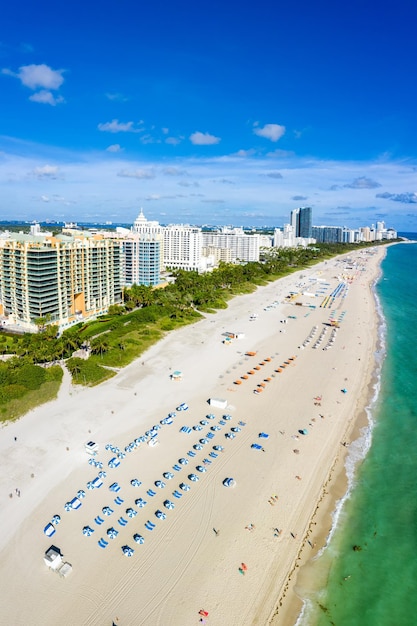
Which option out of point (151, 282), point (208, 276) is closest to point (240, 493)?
point (151, 282)

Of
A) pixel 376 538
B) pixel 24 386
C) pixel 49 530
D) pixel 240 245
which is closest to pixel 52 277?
pixel 24 386

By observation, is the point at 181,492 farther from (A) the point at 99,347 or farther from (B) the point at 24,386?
(A) the point at 99,347

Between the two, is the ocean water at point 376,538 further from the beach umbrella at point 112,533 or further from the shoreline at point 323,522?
the beach umbrella at point 112,533

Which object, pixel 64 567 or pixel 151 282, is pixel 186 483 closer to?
pixel 64 567

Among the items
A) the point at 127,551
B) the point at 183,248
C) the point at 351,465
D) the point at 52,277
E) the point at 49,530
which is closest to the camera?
the point at 127,551

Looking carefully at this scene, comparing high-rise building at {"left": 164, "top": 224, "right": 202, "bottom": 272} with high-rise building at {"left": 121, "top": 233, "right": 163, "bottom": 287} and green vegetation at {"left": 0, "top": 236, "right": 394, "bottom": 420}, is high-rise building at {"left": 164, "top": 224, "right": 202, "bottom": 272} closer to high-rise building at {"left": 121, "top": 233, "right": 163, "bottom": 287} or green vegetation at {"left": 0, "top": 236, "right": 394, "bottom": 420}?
green vegetation at {"left": 0, "top": 236, "right": 394, "bottom": 420}

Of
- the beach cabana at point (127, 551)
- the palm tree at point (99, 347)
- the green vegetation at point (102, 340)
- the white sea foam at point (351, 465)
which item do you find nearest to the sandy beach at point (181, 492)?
the beach cabana at point (127, 551)
